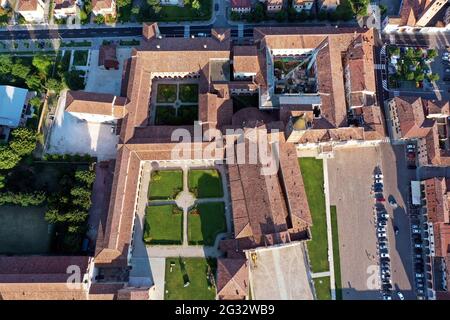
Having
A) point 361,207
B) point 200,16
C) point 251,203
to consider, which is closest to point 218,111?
point 251,203

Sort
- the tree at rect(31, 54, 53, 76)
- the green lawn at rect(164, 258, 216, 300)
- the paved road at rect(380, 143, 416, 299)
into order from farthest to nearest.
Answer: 1. the tree at rect(31, 54, 53, 76)
2. the paved road at rect(380, 143, 416, 299)
3. the green lawn at rect(164, 258, 216, 300)

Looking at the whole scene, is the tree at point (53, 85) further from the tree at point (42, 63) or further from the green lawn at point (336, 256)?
the green lawn at point (336, 256)

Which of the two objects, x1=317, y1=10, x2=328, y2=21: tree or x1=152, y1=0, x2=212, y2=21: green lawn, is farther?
x1=152, y1=0, x2=212, y2=21: green lawn

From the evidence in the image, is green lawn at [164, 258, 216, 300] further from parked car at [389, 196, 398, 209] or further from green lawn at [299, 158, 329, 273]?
parked car at [389, 196, 398, 209]

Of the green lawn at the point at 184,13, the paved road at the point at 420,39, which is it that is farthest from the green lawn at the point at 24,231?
the paved road at the point at 420,39

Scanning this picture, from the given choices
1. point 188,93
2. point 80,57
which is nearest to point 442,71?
point 188,93

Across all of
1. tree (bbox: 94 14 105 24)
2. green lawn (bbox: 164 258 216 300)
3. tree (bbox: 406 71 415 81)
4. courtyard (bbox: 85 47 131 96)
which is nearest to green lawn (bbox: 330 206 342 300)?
green lawn (bbox: 164 258 216 300)
